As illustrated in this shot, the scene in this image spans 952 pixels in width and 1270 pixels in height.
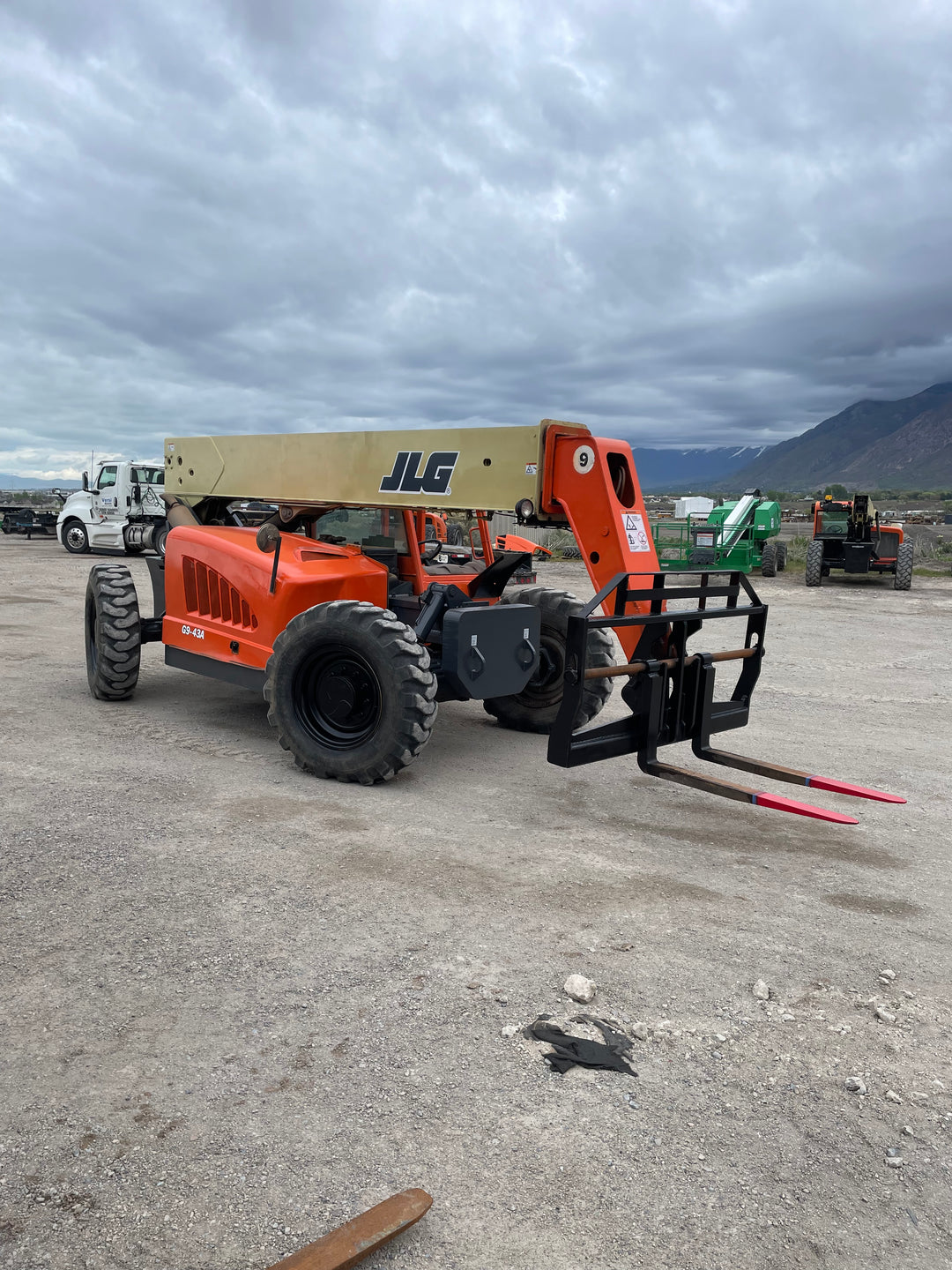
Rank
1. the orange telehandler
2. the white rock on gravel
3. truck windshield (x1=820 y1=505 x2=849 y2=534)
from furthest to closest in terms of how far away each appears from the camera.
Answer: truck windshield (x1=820 y1=505 x2=849 y2=534) → the orange telehandler → the white rock on gravel

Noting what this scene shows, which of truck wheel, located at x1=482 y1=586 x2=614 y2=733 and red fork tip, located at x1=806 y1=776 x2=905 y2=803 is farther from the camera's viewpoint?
truck wheel, located at x1=482 y1=586 x2=614 y2=733

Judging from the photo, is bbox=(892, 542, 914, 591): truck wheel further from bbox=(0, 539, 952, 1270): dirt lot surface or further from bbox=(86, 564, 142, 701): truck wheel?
bbox=(86, 564, 142, 701): truck wheel

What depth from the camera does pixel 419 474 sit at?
617 cm

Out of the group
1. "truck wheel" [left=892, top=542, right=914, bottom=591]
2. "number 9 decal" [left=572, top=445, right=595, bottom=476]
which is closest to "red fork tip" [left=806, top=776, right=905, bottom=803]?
"number 9 decal" [left=572, top=445, right=595, bottom=476]

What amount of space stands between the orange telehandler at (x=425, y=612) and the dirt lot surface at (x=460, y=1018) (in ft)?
1.67

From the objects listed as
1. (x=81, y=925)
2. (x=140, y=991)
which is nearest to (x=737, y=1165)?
(x=140, y=991)

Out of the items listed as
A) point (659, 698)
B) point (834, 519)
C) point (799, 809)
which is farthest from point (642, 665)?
point (834, 519)

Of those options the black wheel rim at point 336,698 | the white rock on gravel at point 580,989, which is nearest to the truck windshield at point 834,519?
the black wheel rim at point 336,698

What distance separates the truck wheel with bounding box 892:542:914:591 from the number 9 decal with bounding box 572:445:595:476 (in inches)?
735

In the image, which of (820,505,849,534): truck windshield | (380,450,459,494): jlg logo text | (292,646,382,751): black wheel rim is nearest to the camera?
(292,646,382,751): black wheel rim

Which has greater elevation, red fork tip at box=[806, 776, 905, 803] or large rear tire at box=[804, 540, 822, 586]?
large rear tire at box=[804, 540, 822, 586]

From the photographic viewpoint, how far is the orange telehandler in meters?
5.32

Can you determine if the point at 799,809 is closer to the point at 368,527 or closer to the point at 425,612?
the point at 425,612

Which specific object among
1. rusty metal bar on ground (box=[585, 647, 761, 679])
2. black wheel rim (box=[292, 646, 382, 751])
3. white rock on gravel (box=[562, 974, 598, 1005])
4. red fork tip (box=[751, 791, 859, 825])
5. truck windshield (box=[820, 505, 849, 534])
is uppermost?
truck windshield (box=[820, 505, 849, 534])
